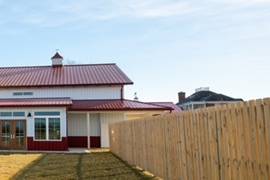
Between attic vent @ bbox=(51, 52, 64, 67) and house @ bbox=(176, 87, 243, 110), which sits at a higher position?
attic vent @ bbox=(51, 52, 64, 67)

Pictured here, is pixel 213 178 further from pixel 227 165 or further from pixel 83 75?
pixel 83 75

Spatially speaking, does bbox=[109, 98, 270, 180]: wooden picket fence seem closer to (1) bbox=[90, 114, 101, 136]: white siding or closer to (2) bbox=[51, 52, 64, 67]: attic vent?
(1) bbox=[90, 114, 101, 136]: white siding

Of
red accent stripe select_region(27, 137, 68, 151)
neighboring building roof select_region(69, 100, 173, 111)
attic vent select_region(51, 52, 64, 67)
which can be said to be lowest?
red accent stripe select_region(27, 137, 68, 151)

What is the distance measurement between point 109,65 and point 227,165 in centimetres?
3422

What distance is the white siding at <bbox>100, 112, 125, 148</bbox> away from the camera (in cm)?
3462

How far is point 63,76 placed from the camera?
1506 inches

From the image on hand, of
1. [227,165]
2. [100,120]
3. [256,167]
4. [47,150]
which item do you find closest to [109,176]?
[227,165]

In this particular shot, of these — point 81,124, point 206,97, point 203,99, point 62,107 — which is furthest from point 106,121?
point 206,97

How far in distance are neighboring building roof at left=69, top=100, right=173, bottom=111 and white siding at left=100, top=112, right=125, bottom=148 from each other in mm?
938

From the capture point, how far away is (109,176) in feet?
46.1

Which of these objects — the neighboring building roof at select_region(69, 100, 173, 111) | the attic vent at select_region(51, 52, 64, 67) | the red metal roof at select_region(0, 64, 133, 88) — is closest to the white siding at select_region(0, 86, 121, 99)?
the red metal roof at select_region(0, 64, 133, 88)

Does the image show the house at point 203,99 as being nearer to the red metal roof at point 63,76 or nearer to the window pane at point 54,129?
the red metal roof at point 63,76

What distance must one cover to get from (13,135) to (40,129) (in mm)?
2009

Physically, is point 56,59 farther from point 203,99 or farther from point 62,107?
point 203,99
